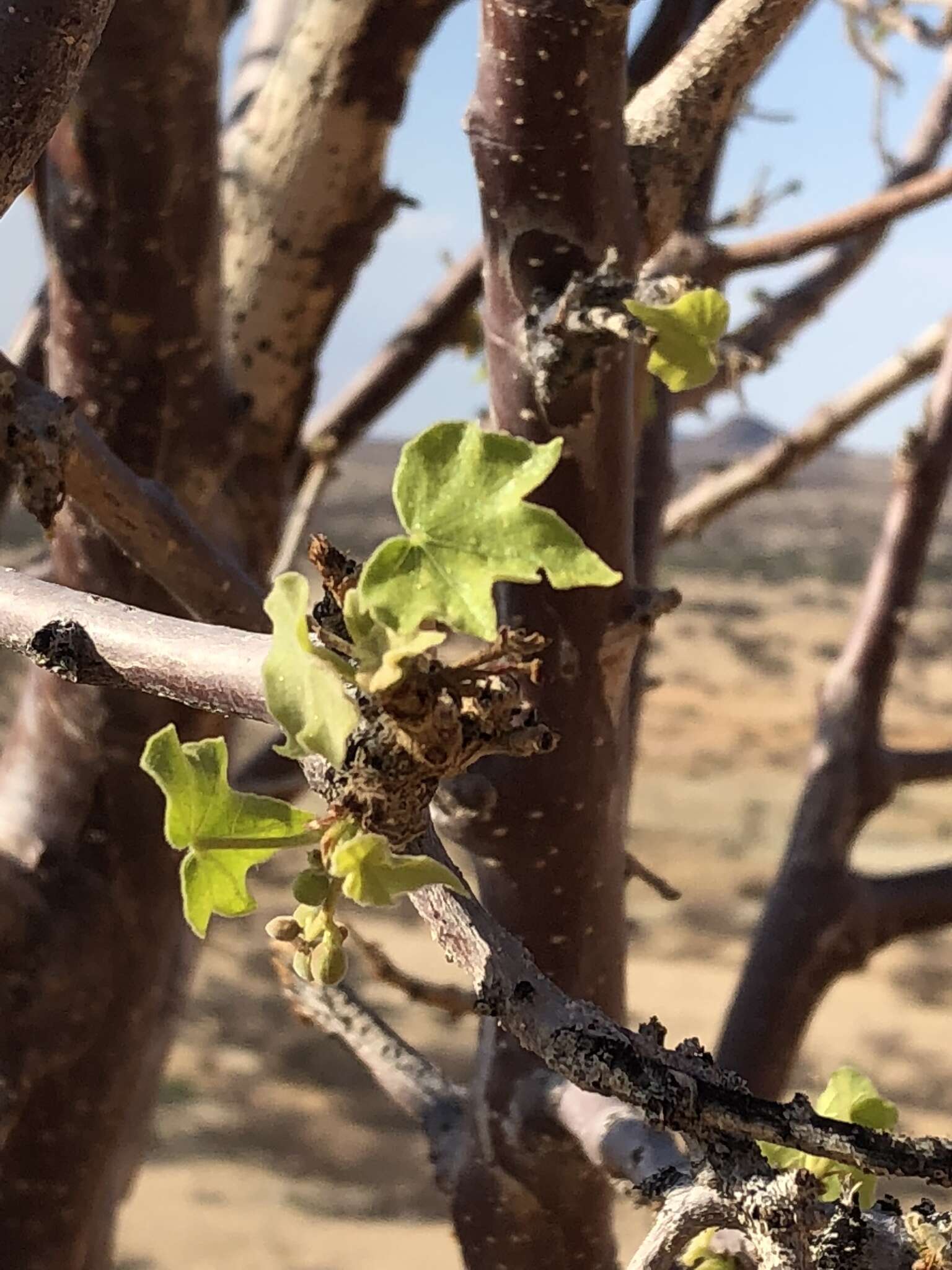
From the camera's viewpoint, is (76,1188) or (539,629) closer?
(539,629)

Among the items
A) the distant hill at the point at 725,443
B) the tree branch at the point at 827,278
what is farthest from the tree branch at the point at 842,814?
the distant hill at the point at 725,443

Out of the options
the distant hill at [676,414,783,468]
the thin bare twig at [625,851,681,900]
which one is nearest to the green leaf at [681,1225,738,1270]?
the thin bare twig at [625,851,681,900]

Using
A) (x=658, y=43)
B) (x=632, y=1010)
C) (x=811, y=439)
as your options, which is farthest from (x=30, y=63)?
(x=632, y=1010)

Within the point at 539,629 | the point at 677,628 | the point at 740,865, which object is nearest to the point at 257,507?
the point at 539,629

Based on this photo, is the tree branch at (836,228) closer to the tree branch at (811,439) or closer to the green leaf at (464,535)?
the tree branch at (811,439)

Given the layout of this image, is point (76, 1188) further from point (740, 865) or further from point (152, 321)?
point (740, 865)

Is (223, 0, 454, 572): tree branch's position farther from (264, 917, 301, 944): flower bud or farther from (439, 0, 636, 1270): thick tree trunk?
(264, 917, 301, 944): flower bud
